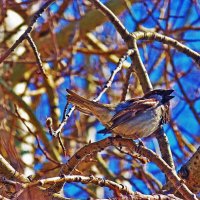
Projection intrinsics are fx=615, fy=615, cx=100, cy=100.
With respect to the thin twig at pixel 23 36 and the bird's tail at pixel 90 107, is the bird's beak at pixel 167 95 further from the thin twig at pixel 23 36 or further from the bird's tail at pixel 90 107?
the thin twig at pixel 23 36

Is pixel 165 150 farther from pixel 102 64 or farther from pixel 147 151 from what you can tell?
pixel 102 64

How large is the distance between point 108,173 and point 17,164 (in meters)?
3.26

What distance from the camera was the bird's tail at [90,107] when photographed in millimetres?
3414

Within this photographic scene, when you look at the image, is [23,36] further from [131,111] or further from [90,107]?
[131,111]

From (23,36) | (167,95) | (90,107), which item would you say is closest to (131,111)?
(90,107)

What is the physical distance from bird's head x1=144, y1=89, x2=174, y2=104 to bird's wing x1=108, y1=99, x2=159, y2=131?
0.12ft

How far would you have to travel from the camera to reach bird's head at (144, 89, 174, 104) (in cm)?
369

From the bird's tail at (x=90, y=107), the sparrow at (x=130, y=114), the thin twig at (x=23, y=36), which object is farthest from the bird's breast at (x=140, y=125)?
the thin twig at (x=23, y=36)

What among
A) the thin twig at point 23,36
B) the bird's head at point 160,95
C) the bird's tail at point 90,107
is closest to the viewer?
the thin twig at point 23,36

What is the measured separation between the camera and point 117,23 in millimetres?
3562

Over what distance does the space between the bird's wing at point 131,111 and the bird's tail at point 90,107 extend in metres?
0.09

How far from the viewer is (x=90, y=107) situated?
3543mm

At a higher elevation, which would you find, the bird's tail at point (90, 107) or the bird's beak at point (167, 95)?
the bird's beak at point (167, 95)

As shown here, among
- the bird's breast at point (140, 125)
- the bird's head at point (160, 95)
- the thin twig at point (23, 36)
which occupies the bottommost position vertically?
the bird's breast at point (140, 125)
